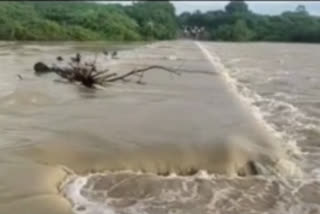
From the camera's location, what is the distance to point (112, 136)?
10125mm

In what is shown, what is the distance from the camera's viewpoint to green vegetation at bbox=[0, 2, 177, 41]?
4522 cm

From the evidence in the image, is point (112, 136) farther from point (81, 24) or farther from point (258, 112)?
point (81, 24)

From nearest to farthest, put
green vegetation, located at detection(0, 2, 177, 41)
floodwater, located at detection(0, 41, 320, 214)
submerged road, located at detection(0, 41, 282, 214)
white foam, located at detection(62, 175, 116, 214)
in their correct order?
white foam, located at detection(62, 175, 116, 214) < floodwater, located at detection(0, 41, 320, 214) < submerged road, located at detection(0, 41, 282, 214) < green vegetation, located at detection(0, 2, 177, 41)

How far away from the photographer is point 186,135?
10.2 meters

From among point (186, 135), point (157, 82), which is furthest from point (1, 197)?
point (157, 82)

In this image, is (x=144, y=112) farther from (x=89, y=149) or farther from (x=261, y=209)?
(x=261, y=209)

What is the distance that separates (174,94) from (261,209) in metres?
8.35

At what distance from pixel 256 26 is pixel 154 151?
6122 centimetres

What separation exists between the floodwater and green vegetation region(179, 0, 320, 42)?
141 feet

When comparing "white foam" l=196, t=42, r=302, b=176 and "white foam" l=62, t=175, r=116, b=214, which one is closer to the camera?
"white foam" l=62, t=175, r=116, b=214

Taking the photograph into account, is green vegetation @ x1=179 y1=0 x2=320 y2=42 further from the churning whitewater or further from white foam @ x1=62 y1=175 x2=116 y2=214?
white foam @ x1=62 y1=175 x2=116 y2=214

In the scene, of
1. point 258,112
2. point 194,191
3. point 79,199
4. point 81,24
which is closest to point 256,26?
point 81,24

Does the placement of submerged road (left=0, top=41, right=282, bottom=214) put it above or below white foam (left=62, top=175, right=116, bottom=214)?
above

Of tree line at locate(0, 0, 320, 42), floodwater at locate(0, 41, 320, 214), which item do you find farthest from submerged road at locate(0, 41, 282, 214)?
tree line at locate(0, 0, 320, 42)
